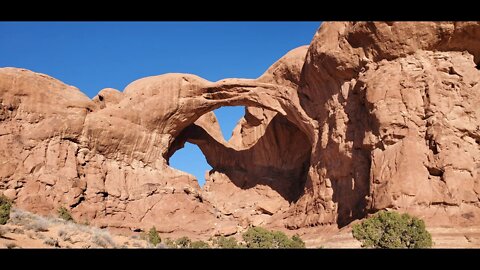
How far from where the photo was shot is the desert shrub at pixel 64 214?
2558cm

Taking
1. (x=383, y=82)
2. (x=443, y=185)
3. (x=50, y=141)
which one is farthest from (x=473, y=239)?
(x=50, y=141)

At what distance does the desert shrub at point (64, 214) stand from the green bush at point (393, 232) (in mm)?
14882

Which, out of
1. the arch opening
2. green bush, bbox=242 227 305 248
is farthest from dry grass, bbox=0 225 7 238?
the arch opening

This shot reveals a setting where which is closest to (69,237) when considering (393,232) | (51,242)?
(51,242)

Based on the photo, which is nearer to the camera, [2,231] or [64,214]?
[2,231]

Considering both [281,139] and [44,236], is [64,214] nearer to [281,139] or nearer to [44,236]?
[44,236]

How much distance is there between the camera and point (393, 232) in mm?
16438

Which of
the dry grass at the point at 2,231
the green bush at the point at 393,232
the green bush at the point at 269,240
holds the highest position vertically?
the dry grass at the point at 2,231

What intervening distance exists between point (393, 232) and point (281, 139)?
1949 centimetres

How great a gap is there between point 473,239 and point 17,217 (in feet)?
51.4

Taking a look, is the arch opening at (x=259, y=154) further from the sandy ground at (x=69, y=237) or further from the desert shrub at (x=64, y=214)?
the sandy ground at (x=69, y=237)

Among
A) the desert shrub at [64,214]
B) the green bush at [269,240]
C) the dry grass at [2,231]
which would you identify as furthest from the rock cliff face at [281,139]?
the dry grass at [2,231]

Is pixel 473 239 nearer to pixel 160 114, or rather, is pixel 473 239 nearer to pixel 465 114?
A: pixel 465 114

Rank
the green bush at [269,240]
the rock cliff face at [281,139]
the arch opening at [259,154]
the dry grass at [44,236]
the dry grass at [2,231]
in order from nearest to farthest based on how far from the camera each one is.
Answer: the dry grass at [2,231], the dry grass at [44,236], the green bush at [269,240], the rock cliff face at [281,139], the arch opening at [259,154]
